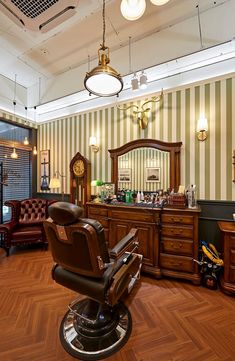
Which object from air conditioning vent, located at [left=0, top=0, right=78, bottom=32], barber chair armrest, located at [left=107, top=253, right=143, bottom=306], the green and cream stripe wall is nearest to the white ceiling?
air conditioning vent, located at [left=0, top=0, right=78, bottom=32]

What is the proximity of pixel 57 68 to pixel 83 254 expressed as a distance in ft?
13.4

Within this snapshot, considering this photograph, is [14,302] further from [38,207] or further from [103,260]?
[38,207]

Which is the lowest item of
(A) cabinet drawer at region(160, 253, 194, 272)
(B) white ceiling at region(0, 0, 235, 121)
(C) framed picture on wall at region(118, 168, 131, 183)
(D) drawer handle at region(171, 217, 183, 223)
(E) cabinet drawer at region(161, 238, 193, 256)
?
(A) cabinet drawer at region(160, 253, 194, 272)

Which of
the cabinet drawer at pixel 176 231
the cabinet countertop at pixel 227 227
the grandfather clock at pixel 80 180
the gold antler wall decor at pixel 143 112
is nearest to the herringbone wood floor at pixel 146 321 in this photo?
the cabinet drawer at pixel 176 231

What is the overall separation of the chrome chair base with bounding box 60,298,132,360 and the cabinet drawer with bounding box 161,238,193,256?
1001mm

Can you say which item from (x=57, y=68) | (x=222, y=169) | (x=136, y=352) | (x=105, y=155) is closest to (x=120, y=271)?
(x=136, y=352)

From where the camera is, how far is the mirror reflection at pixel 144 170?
3.16m

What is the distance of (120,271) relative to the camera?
155cm

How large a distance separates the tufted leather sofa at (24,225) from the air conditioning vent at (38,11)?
304 cm

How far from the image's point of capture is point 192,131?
2984mm

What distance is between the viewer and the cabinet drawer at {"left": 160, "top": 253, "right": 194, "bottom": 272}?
2.49 meters

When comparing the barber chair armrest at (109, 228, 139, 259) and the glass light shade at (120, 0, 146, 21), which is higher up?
the glass light shade at (120, 0, 146, 21)

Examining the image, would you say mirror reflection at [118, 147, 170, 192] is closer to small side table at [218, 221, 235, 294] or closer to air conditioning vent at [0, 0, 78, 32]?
small side table at [218, 221, 235, 294]

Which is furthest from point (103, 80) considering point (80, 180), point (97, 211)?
point (80, 180)
